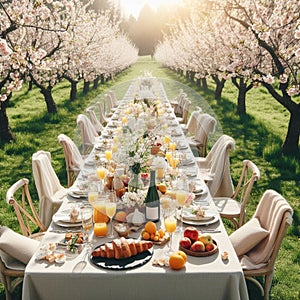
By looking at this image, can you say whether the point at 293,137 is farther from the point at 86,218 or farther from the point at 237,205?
the point at 86,218

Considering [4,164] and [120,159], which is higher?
[120,159]

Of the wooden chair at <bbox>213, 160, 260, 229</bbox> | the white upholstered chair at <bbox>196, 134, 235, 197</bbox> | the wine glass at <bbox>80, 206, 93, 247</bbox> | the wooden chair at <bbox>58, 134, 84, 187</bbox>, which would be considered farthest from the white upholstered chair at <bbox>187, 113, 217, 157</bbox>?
the wine glass at <bbox>80, 206, 93, 247</bbox>

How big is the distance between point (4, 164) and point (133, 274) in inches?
187

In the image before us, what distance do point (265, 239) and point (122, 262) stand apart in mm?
1055

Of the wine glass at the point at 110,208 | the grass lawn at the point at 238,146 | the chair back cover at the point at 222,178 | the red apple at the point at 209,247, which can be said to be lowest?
the grass lawn at the point at 238,146

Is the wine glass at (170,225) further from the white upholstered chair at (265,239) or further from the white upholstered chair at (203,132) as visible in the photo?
the white upholstered chair at (203,132)

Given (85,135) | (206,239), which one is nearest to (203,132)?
(85,135)

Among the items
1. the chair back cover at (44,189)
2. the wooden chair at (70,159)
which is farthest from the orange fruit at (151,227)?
the wooden chair at (70,159)

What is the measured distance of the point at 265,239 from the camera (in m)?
2.57

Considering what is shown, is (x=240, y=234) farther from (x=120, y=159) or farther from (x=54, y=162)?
(x=54, y=162)

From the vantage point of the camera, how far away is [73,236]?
2373 mm

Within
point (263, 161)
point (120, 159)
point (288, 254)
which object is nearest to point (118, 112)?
point (263, 161)

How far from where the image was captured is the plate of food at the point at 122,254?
6.86 feet

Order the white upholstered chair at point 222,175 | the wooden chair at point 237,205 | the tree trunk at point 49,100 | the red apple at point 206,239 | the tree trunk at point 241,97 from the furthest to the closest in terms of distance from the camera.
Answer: the tree trunk at point 49,100, the tree trunk at point 241,97, the white upholstered chair at point 222,175, the wooden chair at point 237,205, the red apple at point 206,239
